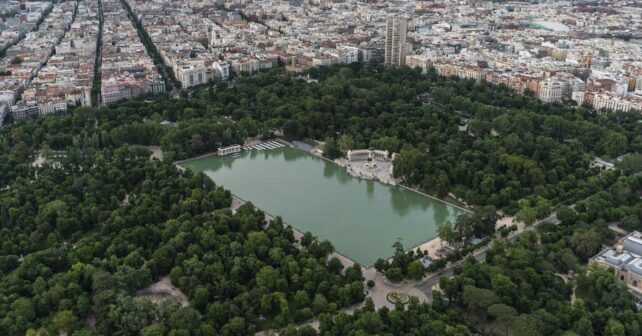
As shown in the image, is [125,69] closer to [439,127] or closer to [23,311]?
[439,127]

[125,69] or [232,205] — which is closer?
[232,205]

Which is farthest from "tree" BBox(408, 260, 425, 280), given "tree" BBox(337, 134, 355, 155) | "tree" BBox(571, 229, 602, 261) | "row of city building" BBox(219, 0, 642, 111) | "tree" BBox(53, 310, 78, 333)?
"row of city building" BBox(219, 0, 642, 111)

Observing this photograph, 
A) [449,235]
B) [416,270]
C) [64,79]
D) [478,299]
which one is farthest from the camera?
[64,79]

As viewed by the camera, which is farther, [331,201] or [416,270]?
[331,201]

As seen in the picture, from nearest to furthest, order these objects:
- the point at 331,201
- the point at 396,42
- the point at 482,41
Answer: the point at 331,201, the point at 396,42, the point at 482,41

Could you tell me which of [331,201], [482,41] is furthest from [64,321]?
[482,41]

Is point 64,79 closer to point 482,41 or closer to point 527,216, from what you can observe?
point 527,216

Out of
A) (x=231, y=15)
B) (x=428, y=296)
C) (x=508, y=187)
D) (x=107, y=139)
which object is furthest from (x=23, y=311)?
(x=231, y=15)
